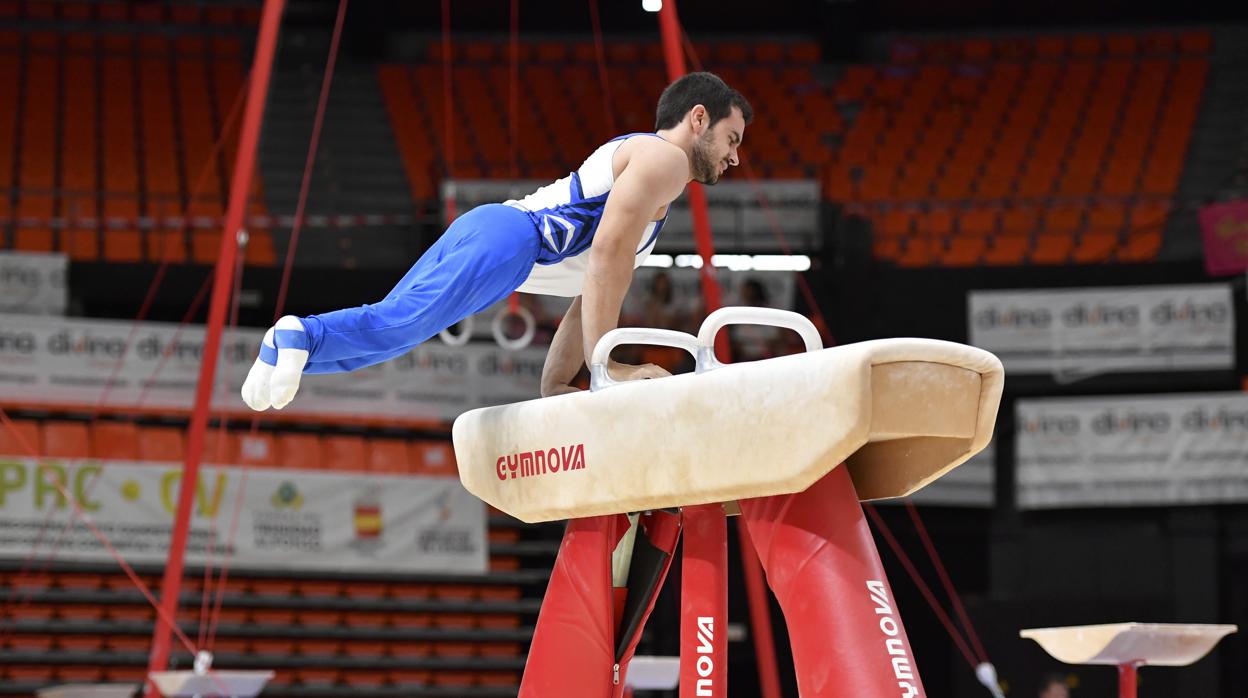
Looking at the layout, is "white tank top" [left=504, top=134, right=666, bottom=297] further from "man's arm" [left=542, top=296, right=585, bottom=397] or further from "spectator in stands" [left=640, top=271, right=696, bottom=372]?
"spectator in stands" [left=640, top=271, right=696, bottom=372]

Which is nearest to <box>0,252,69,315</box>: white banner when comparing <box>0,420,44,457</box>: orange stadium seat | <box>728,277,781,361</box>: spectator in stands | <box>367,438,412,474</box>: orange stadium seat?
<box>0,420,44,457</box>: orange stadium seat

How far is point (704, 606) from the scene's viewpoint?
247 centimetres

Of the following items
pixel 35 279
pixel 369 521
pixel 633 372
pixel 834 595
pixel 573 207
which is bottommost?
pixel 834 595

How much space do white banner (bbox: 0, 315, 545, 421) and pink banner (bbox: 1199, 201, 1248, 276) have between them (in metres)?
5.12

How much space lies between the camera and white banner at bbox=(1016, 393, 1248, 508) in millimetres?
10180

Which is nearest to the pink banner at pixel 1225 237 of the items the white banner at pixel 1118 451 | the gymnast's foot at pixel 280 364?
the white banner at pixel 1118 451

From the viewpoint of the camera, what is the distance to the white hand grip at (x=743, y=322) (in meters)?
2.40

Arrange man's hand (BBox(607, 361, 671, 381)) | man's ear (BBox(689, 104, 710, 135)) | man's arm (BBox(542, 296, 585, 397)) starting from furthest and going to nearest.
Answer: man's arm (BBox(542, 296, 585, 397))
man's ear (BBox(689, 104, 710, 135))
man's hand (BBox(607, 361, 671, 381))

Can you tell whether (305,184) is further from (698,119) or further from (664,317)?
(698,119)

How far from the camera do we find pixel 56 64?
15.3 meters

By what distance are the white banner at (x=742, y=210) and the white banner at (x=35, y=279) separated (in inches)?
119

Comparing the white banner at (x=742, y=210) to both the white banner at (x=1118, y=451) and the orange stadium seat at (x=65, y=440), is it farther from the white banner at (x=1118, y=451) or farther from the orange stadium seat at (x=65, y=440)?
the orange stadium seat at (x=65, y=440)

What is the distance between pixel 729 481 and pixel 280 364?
87cm

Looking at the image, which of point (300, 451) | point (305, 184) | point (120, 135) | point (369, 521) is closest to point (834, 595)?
point (305, 184)
